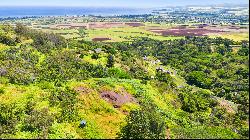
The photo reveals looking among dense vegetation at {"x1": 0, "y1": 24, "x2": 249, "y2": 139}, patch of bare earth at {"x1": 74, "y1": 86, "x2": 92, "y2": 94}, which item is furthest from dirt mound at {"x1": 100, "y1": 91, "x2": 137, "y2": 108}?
patch of bare earth at {"x1": 74, "y1": 86, "x2": 92, "y2": 94}

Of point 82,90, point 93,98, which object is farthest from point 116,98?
point 82,90

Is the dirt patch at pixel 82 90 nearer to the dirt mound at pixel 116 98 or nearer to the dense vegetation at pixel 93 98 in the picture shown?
the dense vegetation at pixel 93 98

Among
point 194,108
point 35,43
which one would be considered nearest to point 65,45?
point 35,43

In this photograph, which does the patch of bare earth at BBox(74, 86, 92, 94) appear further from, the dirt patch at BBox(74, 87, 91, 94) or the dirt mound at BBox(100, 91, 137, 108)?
the dirt mound at BBox(100, 91, 137, 108)

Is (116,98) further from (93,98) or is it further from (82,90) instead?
(82,90)

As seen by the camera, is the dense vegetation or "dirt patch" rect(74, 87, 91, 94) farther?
"dirt patch" rect(74, 87, 91, 94)

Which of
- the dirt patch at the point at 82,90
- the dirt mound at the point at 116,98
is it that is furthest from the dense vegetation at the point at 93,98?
the dirt mound at the point at 116,98

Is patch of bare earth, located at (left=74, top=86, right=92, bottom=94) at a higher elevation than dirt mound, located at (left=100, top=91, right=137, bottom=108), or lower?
higher
